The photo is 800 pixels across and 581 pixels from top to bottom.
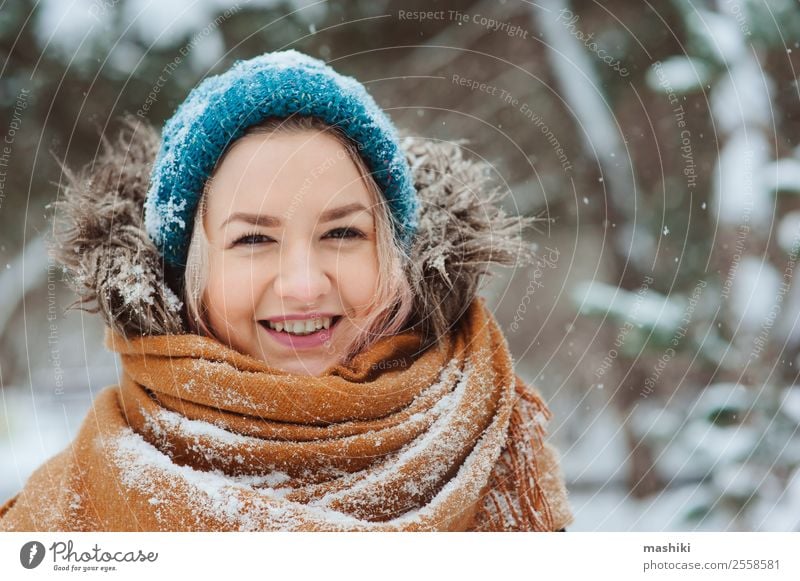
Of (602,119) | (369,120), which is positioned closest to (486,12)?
(602,119)

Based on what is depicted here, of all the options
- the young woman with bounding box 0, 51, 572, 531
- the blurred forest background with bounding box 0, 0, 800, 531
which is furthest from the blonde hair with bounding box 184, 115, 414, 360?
the blurred forest background with bounding box 0, 0, 800, 531

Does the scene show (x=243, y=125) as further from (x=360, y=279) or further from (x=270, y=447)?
(x=270, y=447)

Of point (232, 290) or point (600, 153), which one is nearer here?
point (232, 290)

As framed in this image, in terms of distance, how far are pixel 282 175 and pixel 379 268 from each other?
0.14 metres

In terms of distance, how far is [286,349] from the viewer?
0.69 metres

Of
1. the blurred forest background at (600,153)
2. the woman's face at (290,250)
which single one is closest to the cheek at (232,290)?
the woman's face at (290,250)

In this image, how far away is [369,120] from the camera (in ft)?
2.21

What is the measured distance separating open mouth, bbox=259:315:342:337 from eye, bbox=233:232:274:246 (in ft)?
0.28

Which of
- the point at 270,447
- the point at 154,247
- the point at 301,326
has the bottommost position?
the point at 270,447

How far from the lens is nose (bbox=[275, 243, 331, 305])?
2.14 feet

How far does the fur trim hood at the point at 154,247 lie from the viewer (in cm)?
68

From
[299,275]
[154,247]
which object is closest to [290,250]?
[299,275]

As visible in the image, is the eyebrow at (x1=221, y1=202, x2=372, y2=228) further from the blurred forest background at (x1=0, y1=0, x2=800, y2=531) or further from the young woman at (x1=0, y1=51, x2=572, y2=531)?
the blurred forest background at (x1=0, y1=0, x2=800, y2=531)

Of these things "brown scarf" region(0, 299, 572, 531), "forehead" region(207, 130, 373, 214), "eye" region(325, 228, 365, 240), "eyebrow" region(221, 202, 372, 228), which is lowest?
"brown scarf" region(0, 299, 572, 531)
